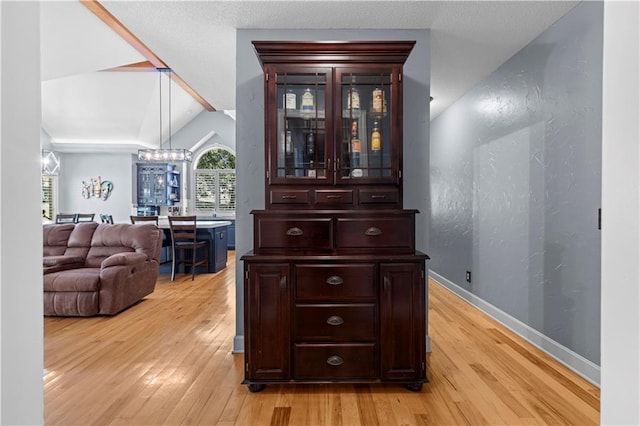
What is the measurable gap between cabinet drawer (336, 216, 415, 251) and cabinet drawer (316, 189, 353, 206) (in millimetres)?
212

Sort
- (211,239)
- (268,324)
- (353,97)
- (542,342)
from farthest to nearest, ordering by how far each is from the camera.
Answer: (211,239) → (542,342) → (353,97) → (268,324)

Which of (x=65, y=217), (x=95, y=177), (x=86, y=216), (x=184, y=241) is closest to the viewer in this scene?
(x=184, y=241)

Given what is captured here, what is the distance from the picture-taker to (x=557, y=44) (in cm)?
284

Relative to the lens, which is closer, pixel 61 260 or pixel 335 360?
pixel 335 360

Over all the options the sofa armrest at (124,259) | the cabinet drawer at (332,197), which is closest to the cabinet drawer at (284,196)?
the cabinet drawer at (332,197)

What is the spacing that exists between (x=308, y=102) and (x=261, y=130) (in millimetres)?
652

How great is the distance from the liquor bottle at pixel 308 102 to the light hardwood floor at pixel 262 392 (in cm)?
188

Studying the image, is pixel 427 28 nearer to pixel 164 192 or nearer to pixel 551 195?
pixel 551 195

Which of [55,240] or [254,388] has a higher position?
[55,240]

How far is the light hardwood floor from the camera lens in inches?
80.0

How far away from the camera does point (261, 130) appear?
10.0 ft

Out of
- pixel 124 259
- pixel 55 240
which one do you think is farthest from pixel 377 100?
pixel 55 240

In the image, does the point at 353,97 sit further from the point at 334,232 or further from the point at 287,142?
the point at 334,232
